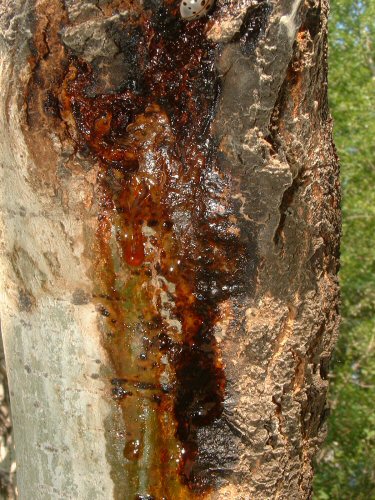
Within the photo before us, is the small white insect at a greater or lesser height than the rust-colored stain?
greater

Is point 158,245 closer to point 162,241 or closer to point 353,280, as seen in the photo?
point 162,241

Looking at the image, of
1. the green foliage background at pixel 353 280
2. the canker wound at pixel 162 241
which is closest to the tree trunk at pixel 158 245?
the canker wound at pixel 162 241

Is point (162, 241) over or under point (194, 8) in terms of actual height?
under

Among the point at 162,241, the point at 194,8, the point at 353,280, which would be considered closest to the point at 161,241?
the point at 162,241

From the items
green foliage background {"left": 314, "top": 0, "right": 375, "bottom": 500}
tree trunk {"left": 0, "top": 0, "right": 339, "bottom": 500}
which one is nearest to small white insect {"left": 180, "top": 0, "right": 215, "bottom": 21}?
tree trunk {"left": 0, "top": 0, "right": 339, "bottom": 500}

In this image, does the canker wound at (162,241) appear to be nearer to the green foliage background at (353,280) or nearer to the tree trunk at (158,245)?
the tree trunk at (158,245)

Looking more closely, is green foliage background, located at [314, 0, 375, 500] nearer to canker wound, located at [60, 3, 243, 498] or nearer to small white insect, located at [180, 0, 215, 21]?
canker wound, located at [60, 3, 243, 498]
